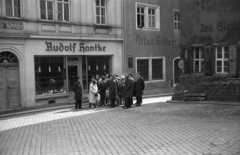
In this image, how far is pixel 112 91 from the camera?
15953mm

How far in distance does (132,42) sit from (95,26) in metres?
3.59

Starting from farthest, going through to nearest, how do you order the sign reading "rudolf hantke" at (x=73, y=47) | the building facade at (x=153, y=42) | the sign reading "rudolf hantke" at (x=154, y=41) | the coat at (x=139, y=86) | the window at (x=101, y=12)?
1. the sign reading "rudolf hantke" at (x=154, y=41)
2. the building facade at (x=153, y=42)
3. the window at (x=101, y=12)
4. the sign reading "rudolf hantke" at (x=73, y=47)
5. the coat at (x=139, y=86)

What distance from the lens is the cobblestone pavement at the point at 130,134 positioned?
7391mm

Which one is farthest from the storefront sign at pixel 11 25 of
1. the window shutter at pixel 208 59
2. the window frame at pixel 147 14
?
the window shutter at pixel 208 59

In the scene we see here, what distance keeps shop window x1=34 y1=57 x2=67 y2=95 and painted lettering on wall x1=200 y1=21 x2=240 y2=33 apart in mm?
8937

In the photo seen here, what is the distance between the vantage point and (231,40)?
15.5 m

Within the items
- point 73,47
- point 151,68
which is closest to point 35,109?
point 73,47

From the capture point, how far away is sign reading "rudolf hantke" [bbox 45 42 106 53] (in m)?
17.3

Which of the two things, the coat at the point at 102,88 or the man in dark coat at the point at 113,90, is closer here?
the man in dark coat at the point at 113,90

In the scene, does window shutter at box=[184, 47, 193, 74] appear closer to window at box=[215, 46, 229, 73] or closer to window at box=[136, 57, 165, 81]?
window at box=[215, 46, 229, 73]

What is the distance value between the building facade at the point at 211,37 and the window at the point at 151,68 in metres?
5.26

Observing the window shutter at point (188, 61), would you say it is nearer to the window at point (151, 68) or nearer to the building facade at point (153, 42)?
the building facade at point (153, 42)

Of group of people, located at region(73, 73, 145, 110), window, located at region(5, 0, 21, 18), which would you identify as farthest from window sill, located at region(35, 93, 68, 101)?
window, located at region(5, 0, 21, 18)

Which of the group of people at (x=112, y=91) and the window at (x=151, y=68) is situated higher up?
the window at (x=151, y=68)
